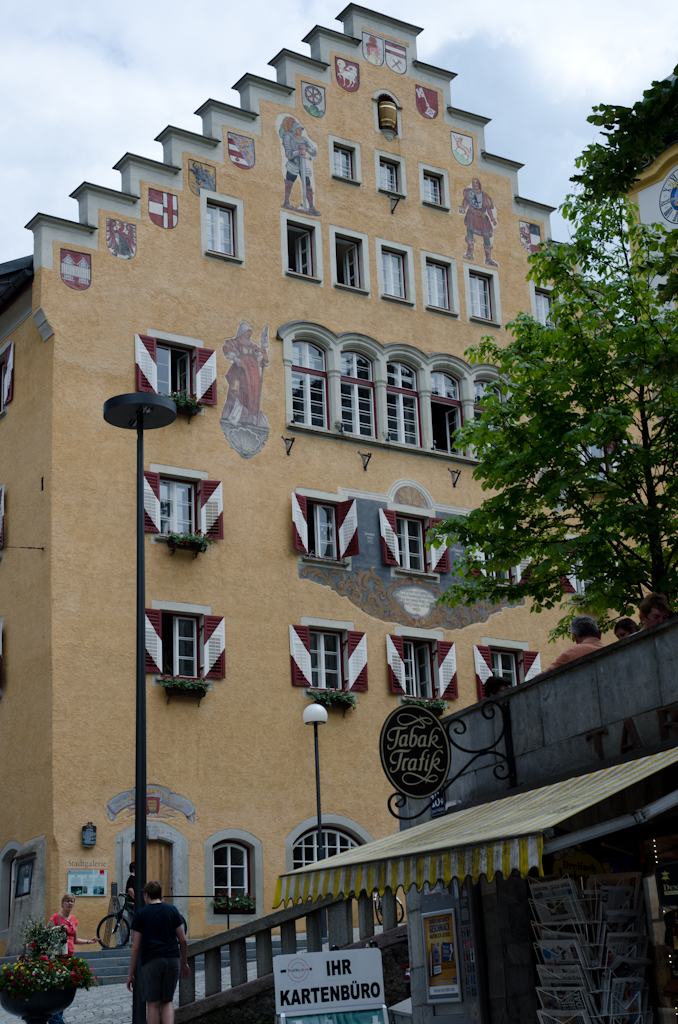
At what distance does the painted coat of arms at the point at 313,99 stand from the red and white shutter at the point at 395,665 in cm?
1245

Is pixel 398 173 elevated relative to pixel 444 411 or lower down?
elevated

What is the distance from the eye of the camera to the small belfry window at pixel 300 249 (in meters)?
30.8

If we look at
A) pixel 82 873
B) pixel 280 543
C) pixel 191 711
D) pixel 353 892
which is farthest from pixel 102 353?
pixel 353 892

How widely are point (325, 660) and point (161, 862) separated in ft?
18.5

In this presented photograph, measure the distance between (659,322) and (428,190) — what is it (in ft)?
54.6

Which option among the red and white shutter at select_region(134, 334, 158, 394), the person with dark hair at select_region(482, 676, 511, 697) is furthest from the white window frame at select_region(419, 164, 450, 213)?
the person with dark hair at select_region(482, 676, 511, 697)

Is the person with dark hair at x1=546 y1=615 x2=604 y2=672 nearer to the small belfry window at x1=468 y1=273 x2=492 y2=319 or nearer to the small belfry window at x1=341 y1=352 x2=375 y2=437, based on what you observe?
the small belfry window at x1=341 y1=352 x2=375 y2=437

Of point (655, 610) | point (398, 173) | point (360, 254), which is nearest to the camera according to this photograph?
point (655, 610)

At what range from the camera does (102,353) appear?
1065 inches

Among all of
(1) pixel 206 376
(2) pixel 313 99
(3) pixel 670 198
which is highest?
(2) pixel 313 99

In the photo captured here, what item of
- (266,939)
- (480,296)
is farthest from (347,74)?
(266,939)

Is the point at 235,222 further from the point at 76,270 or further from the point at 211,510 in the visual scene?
the point at 211,510

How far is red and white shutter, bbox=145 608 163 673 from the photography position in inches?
1003

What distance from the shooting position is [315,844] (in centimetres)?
2689
